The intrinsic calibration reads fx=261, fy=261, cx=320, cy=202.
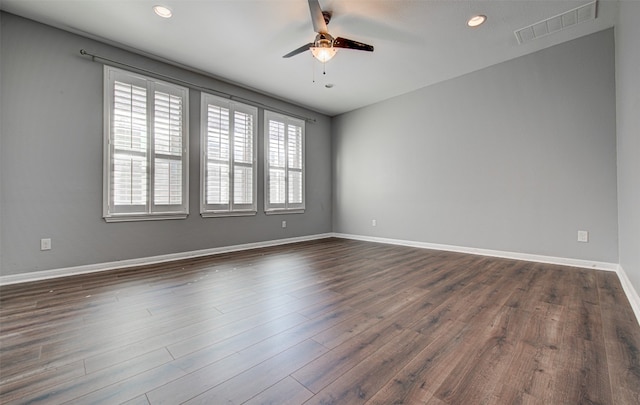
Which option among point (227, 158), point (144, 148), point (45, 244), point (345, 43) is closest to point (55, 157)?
point (144, 148)

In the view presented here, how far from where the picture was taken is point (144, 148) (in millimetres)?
3510

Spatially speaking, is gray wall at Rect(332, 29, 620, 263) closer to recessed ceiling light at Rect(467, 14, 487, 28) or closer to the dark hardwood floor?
the dark hardwood floor

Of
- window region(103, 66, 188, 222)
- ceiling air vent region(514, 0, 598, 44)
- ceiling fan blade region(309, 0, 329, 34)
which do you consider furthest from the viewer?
window region(103, 66, 188, 222)

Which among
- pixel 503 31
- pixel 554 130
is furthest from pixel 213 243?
pixel 554 130

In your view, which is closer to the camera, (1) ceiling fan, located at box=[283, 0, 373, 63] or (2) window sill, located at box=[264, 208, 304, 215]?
(1) ceiling fan, located at box=[283, 0, 373, 63]

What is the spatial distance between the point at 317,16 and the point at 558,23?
2743 millimetres

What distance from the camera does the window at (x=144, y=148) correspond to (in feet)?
10.8

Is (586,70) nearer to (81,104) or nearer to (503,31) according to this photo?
(503,31)

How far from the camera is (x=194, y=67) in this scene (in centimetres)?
392

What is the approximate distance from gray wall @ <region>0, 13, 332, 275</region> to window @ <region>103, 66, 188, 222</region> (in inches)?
4.7

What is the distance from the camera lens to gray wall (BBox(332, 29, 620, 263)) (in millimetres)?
3160

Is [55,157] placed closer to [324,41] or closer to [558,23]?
[324,41]

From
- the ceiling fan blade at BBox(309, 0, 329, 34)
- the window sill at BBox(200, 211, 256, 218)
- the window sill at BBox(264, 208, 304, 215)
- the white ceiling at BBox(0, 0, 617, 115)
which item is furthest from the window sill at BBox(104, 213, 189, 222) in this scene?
the ceiling fan blade at BBox(309, 0, 329, 34)

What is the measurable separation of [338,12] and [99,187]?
11.4 ft
